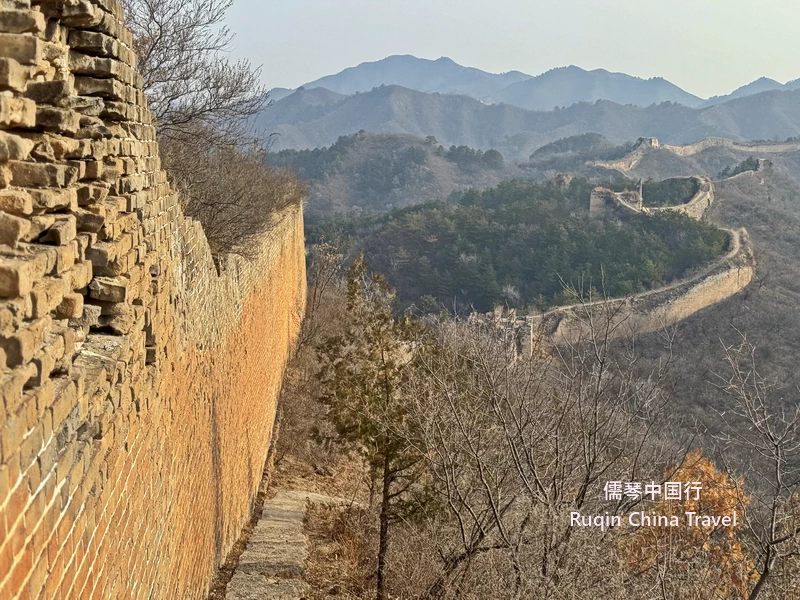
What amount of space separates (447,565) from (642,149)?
68.2 metres

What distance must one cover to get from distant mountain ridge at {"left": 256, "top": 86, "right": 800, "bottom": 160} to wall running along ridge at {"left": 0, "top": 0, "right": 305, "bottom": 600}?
11812 centimetres

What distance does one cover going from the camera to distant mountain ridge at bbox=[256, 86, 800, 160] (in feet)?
431

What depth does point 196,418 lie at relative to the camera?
474 cm

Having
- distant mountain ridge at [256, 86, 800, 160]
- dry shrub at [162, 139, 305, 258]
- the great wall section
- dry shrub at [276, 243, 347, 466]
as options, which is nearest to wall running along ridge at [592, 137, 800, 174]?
the great wall section

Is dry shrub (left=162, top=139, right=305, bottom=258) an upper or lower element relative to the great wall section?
upper

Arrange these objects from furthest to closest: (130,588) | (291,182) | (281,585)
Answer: (291,182) → (281,585) → (130,588)

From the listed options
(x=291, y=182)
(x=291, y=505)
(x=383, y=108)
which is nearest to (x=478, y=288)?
(x=291, y=182)

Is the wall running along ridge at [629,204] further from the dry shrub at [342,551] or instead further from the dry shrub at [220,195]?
the dry shrub at [342,551]

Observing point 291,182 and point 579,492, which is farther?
point 291,182

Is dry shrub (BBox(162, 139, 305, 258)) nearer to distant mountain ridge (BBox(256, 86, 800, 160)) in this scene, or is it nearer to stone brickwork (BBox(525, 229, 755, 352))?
stone brickwork (BBox(525, 229, 755, 352))

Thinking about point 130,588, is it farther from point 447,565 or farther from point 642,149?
point 642,149

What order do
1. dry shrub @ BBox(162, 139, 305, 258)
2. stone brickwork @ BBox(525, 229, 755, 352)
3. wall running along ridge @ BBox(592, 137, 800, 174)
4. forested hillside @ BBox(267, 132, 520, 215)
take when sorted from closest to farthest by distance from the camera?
dry shrub @ BBox(162, 139, 305, 258) < stone brickwork @ BBox(525, 229, 755, 352) < wall running along ridge @ BBox(592, 137, 800, 174) < forested hillside @ BBox(267, 132, 520, 215)

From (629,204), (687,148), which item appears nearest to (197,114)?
(629,204)

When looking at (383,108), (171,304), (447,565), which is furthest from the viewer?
(383,108)
